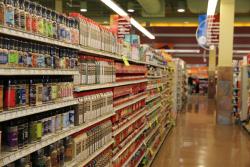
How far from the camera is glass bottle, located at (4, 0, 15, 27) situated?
2182 millimetres

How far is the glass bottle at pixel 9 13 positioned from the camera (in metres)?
2.18

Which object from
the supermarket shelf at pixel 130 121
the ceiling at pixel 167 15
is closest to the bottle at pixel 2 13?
the supermarket shelf at pixel 130 121

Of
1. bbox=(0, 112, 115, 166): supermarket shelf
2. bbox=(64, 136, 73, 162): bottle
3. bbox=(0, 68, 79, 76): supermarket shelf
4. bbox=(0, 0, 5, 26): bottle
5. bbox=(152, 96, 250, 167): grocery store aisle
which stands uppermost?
bbox=(0, 0, 5, 26): bottle

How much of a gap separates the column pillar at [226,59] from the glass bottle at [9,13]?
37.2 feet

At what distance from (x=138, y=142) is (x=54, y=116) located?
3.74 metres

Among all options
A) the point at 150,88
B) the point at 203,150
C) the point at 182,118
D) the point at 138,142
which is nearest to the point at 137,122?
the point at 138,142

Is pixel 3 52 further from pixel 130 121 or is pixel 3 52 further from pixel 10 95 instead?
pixel 130 121

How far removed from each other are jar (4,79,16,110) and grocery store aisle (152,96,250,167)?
5278mm

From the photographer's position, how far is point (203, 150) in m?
8.75

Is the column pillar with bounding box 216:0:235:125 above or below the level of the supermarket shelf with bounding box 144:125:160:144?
above

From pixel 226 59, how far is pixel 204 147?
4.71 metres

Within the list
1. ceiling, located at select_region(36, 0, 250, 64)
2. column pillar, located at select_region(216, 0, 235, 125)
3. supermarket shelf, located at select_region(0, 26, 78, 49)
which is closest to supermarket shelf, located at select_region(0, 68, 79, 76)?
supermarket shelf, located at select_region(0, 26, 78, 49)

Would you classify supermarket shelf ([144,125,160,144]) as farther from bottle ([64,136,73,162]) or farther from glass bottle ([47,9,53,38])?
glass bottle ([47,9,53,38])

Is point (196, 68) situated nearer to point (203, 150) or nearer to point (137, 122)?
point (203, 150)
